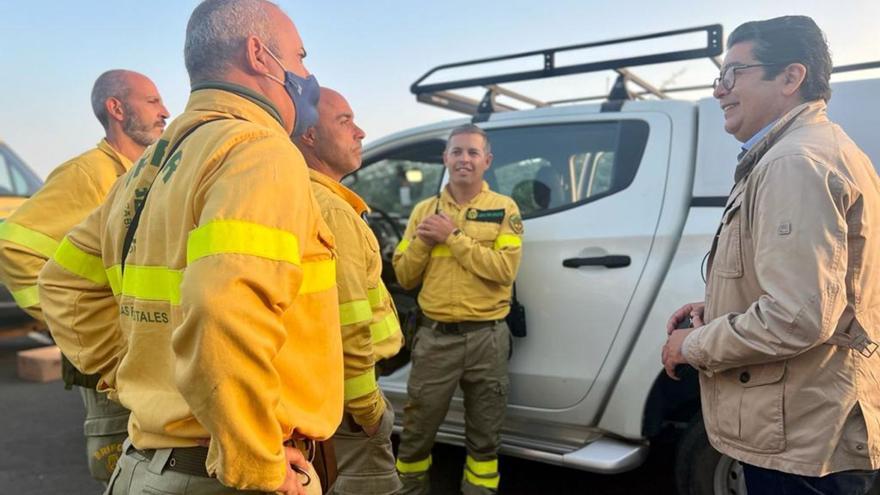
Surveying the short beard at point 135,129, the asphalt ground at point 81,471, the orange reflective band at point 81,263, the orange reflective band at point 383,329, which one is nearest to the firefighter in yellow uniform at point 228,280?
the orange reflective band at point 81,263

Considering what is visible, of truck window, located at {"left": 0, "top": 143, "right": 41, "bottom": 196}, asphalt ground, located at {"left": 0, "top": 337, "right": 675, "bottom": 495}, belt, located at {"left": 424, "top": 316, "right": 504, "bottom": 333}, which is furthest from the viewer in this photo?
truck window, located at {"left": 0, "top": 143, "right": 41, "bottom": 196}

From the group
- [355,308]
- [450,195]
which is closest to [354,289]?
[355,308]

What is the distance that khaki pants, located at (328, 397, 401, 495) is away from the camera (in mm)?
2135

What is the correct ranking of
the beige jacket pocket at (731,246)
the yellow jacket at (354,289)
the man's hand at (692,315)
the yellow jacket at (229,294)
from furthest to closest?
the man's hand at (692,315), the yellow jacket at (354,289), the beige jacket pocket at (731,246), the yellow jacket at (229,294)

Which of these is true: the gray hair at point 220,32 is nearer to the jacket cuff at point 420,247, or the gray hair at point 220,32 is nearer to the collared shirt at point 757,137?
the collared shirt at point 757,137

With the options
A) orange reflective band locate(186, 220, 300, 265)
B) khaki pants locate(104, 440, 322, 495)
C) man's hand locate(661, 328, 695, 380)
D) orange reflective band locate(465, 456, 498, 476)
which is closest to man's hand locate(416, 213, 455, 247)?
orange reflective band locate(465, 456, 498, 476)

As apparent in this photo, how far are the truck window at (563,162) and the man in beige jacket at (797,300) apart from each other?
115cm

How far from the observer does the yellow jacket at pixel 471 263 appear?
286cm

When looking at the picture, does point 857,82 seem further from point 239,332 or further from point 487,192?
point 239,332

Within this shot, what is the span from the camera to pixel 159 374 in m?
1.27

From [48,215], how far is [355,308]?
4.42 ft

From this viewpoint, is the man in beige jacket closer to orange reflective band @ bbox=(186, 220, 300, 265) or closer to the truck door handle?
the truck door handle

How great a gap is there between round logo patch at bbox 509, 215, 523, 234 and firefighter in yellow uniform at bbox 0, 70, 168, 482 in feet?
5.07

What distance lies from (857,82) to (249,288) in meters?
2.42
